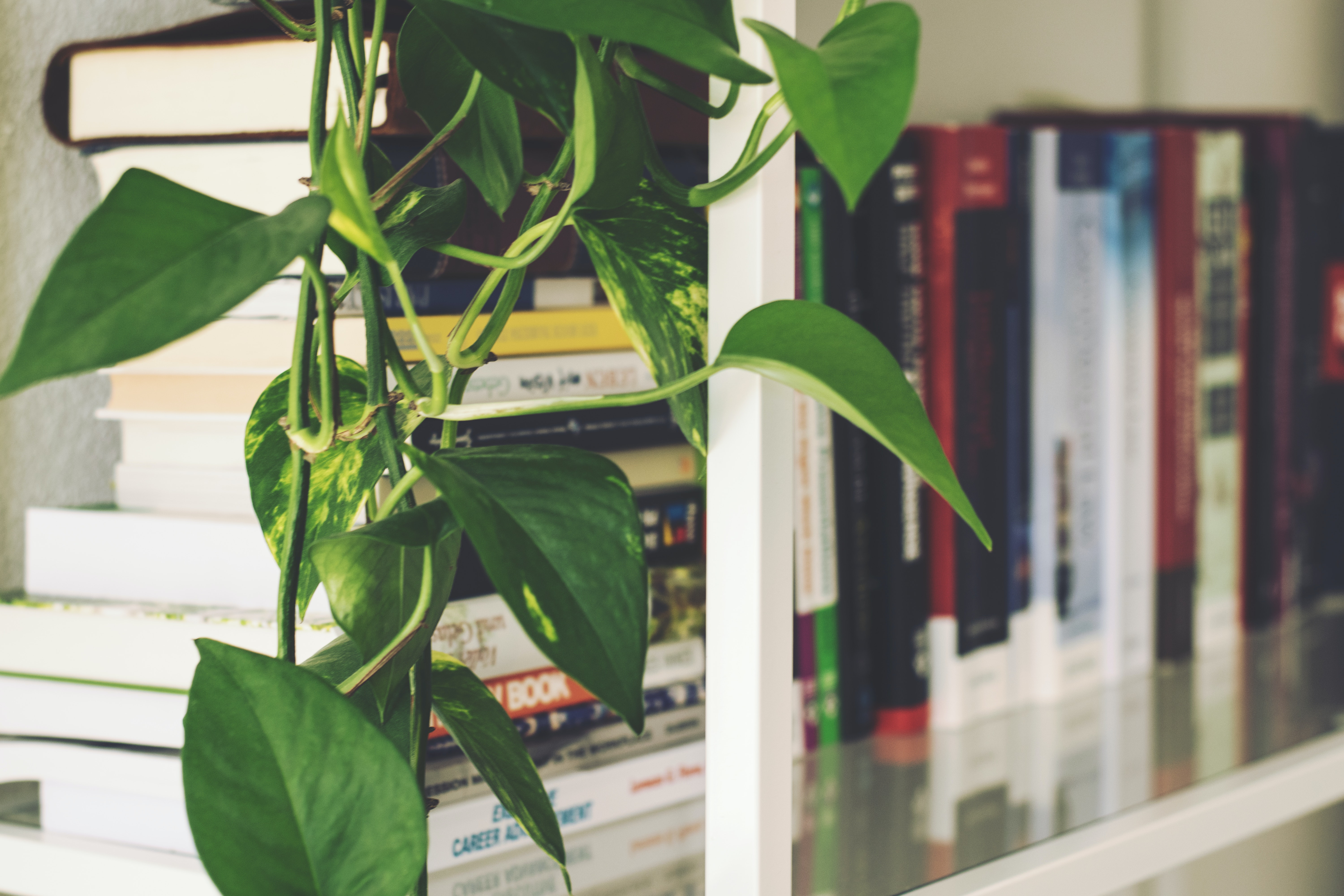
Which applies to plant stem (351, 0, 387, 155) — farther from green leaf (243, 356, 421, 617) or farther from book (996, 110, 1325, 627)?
book (996, 110, 1325, 627)

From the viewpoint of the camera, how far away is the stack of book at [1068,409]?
698mm

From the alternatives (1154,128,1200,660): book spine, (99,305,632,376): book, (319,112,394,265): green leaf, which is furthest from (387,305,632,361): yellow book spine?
(1154,128,1200,660): book spine

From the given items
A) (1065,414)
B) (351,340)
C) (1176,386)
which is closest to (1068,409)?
(1065,414)

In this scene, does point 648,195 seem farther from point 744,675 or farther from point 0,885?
point 0,885

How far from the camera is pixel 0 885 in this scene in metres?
0.52

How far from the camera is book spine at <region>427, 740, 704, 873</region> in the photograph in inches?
20.0

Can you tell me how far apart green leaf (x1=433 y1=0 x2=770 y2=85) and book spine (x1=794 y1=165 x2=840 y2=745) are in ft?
1.22

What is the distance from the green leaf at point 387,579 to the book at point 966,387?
43cm

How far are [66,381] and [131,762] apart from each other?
0.81ft

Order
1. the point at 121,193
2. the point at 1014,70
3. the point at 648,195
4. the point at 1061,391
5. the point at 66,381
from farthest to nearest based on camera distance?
the point at 1014,70
the point at 1061,391
the point at 66,381
the point at 648,195
the point at 121,193

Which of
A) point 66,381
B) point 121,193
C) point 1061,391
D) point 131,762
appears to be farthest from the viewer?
point 1061,391

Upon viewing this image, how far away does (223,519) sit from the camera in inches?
21.0

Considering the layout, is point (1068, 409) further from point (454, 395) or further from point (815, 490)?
point (454, 395)

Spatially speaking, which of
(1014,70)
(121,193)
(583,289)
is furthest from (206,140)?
(1014,70)
